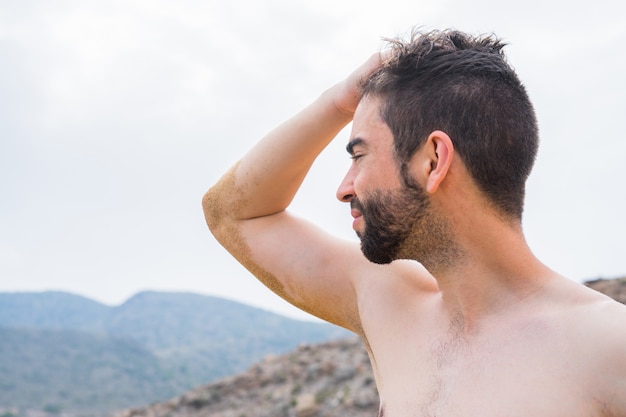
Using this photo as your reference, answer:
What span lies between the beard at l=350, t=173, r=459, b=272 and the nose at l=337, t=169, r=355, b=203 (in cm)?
11

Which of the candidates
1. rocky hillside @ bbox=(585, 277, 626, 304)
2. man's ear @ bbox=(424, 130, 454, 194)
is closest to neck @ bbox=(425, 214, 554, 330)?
man's ear @ bbox=(424, 130, 454, 194)

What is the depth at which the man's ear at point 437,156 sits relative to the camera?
1.98 meters

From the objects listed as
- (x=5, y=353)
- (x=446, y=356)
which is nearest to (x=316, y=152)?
(x=446, y=356)

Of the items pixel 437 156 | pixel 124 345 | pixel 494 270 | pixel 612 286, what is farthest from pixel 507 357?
pixel 124 345

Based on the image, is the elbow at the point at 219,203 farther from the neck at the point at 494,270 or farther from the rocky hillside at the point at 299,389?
the rocky hillside at the point at 299,389

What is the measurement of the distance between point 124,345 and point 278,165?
7933cm

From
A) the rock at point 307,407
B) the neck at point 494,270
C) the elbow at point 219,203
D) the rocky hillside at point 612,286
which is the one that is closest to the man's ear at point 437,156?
the neck at point 494,270

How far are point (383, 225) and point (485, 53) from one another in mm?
592

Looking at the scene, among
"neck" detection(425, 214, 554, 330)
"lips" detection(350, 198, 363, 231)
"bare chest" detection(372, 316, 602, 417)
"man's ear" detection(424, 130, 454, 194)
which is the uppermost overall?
"man's ear" detection(424, 130, 454, 194)

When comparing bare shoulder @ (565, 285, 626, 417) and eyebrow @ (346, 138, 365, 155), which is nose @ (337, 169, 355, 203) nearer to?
eyebrow @ (346, 138, 365, 155)

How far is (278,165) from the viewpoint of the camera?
2.67 metres

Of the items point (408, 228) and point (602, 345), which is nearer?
point (602, 345)

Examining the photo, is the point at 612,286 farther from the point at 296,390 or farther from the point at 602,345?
the point at 602,345

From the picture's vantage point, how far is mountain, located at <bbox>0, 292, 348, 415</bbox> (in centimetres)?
6056
